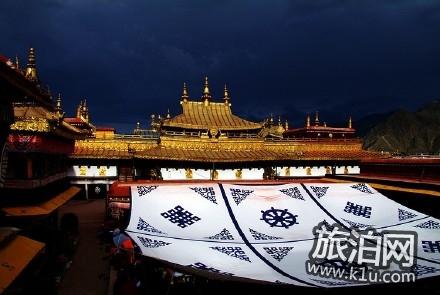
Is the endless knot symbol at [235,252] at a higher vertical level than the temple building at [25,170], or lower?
lower

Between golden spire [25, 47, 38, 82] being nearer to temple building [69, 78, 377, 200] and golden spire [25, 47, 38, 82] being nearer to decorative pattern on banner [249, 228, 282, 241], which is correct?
temple building [69, 78, 377, 200]

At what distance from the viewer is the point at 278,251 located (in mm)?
7781

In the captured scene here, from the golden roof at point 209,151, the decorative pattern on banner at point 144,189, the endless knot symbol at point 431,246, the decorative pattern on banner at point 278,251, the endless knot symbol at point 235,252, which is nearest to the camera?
the endless knot symbol at point 235,252

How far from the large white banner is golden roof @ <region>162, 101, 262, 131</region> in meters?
15.8

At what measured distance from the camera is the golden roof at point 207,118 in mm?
26234

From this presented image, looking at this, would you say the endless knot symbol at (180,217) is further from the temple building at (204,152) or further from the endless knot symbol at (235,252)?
the temple building at (204,152)

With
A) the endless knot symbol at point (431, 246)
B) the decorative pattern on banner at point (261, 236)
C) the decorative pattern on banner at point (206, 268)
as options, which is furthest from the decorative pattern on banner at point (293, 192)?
the decorative pattern on banner at point (206, 268)

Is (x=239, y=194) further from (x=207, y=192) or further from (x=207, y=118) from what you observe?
(x=207, y=118)

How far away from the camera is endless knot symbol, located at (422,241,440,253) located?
26.0 ft

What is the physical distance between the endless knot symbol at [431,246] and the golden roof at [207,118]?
751 inches

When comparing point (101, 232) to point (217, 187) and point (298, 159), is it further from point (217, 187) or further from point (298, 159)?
point (298, 159)

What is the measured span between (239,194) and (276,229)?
1722 mm

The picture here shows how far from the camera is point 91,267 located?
12125mm

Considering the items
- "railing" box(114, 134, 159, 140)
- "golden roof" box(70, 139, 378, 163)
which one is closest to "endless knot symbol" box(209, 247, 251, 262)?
"golden roof" box(70, 139, 378, 163)
